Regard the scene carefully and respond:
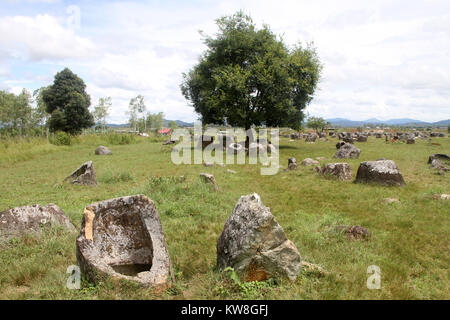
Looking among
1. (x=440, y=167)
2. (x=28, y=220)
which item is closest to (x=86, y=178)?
(x=28, y=220)

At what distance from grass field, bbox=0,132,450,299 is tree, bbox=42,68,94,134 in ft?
106

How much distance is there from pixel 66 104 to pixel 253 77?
30.7m

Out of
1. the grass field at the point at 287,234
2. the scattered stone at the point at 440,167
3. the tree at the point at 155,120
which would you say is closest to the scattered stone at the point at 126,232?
the grass field at the point at 287,234

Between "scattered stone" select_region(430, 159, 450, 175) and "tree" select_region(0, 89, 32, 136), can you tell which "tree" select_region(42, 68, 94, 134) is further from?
"scattered stone" select_region(430, 159, 450, 175)

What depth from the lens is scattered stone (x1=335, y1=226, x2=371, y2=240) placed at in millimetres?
6652

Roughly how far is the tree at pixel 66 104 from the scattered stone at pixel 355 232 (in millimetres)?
45022

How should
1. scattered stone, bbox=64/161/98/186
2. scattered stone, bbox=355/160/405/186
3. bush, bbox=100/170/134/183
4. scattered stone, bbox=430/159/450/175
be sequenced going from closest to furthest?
scattered stone, bbox=355/160/405/186
scattered stone, bbox=64/161/98/186
bush, bbox=100/170/134/183
scattered stone, bbox=430/159/450/175

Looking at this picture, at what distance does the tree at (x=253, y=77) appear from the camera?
26266 mm

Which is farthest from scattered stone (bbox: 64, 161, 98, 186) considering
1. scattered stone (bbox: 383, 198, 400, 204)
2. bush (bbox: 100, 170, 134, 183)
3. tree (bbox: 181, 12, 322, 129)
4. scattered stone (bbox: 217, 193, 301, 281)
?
tree (bbox: 181, 12, 322, 129)

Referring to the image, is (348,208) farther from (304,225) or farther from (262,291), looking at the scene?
(262,291)
